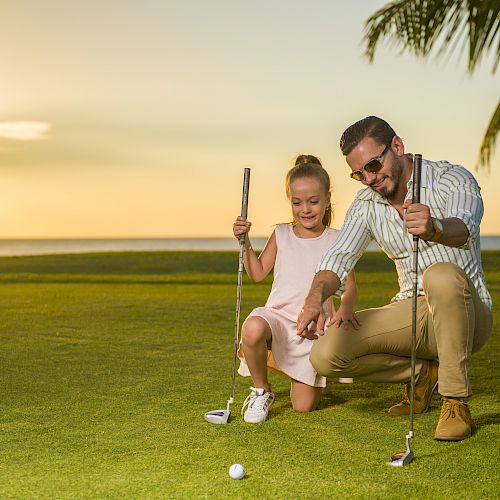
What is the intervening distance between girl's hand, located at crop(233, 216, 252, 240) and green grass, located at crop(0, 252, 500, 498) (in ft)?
2.84

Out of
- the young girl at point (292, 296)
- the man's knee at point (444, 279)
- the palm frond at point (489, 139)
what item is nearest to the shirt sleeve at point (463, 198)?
the man's knee at point (444, 279)

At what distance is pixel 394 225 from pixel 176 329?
436 cm

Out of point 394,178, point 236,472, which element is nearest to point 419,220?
point 394,178

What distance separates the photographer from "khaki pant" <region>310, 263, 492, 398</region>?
394cm

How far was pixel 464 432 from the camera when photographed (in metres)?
3.84

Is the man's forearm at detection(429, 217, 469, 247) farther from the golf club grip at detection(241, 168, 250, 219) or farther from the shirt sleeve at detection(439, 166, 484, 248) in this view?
the golf club grip at detection(241, 168, 250, 219)

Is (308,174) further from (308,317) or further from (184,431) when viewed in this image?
(184,431)

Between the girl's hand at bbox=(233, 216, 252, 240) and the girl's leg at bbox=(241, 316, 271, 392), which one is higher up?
the girl's hand at bbox=(233, 216, 252, 240)

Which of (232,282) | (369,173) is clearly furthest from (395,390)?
(232,282)

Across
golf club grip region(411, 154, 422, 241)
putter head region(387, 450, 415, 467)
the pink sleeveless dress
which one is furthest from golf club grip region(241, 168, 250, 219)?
putter head region(387, 450, 415, 467)

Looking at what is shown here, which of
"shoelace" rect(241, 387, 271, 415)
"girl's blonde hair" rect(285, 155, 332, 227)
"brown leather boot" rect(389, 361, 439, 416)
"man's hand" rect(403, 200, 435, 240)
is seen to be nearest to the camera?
"man's hand" rect(403, 200, 435, 240)

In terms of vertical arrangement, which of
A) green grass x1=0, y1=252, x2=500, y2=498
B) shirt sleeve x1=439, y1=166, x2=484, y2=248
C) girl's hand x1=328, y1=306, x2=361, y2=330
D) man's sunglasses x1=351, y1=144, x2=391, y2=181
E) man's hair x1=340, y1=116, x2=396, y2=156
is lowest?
green grass x1=0, y1=252, x2=500, y2=498

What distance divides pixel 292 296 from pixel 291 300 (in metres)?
0.02

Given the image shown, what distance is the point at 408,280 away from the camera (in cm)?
447
